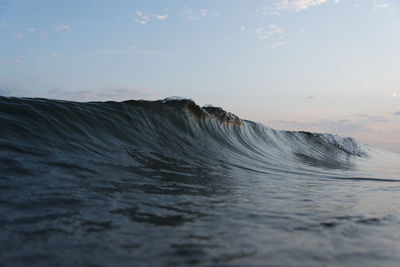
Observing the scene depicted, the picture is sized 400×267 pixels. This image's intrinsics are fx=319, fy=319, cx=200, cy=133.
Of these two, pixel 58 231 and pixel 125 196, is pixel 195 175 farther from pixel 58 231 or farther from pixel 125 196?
pixel 58 231

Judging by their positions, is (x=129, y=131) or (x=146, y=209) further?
(x=129, y=131)

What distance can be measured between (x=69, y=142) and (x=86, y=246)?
3.25m

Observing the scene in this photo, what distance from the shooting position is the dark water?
61.8 inches

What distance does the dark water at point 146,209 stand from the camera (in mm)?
1569

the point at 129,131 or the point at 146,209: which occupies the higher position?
the point at 129,131

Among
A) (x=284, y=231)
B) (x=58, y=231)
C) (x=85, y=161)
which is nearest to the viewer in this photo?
(x=58, y=231)

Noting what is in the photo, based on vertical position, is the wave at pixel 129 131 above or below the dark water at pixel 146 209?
above

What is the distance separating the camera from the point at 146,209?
2.38 m

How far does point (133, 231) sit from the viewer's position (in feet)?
6.17

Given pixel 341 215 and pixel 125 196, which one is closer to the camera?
pixel 341 215

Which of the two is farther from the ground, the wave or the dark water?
the wave

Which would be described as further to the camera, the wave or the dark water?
the wave

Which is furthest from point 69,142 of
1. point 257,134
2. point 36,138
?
point 257,134

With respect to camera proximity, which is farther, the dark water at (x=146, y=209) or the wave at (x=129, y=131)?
the wave at (x=129, y=131)
